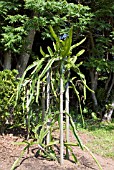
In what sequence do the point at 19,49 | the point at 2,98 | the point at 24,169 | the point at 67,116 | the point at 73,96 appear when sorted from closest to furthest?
the point at 24,169 < the point at 67,116 < the point at 2,98 < the point at 19,49 < the point at 73,96

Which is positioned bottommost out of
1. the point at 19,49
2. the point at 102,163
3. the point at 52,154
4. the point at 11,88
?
the point at 102,163

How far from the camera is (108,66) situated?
6.21 metres

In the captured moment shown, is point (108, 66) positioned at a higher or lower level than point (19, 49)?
lower

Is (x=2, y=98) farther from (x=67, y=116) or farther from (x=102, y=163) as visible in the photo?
(x=102, y=163)

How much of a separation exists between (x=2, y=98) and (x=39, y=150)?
1141mm

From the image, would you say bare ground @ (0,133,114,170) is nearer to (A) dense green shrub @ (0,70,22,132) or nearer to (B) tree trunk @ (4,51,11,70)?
(A) dense green shrub @ (0,70,22,132)

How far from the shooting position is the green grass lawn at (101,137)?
4089 millimetres

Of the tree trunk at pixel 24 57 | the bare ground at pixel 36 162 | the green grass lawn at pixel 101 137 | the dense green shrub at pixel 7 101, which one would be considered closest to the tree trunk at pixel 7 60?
the tree trunk at pixel 24 57

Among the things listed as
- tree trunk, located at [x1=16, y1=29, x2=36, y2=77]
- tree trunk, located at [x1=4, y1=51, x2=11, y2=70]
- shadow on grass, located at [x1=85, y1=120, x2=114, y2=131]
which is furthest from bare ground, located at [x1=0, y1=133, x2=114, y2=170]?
tree trunk, located at [x1=4, y1=51, x2=11, y2=70]

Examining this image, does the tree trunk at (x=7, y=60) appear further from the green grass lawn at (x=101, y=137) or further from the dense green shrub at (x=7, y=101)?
the green grass lawn at (x=101, y=137)

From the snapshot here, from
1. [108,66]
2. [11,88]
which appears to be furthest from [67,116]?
[108,66]

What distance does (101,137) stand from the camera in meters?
5.02

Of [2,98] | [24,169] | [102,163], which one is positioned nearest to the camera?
[24,169]

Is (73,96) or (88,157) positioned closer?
(88,157)
